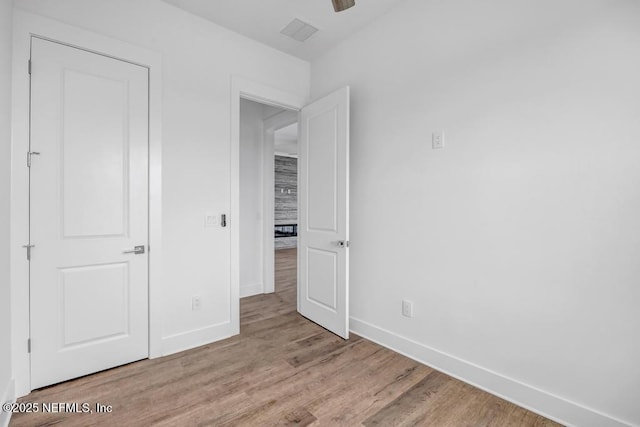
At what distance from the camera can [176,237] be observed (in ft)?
7.99

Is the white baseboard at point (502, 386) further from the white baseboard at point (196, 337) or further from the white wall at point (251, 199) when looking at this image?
the white wall at point (251, 199)

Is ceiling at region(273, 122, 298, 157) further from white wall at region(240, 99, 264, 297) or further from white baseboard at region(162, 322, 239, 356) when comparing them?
white baseboard at region(162, 322, 239, 356)

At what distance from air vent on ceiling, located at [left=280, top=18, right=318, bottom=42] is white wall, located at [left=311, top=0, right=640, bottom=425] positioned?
552 millimetres

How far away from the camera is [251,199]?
4.05 meters

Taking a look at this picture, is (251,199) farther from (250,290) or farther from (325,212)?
(325,212)

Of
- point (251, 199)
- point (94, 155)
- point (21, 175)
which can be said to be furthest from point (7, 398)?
point (251, 199)

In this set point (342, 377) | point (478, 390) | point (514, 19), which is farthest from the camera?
point (342, 377)

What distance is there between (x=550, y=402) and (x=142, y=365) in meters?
2.71

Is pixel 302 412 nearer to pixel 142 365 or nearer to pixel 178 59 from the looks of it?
pixel 142 365

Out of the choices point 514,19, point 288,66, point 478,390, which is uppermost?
point 288,66

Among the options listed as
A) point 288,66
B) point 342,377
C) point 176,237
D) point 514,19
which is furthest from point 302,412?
point 288,66

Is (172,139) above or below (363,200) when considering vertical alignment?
above

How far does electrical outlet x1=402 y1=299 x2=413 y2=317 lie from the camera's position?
237cm

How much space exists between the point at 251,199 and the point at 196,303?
1807mm
